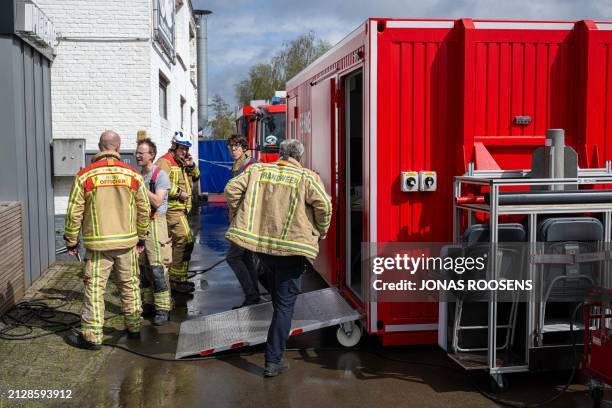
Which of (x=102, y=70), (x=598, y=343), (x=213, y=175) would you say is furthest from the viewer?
(x=213, y=175)

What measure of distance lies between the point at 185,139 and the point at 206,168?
16379mm

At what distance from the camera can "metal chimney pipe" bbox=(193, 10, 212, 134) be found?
29.7 meters

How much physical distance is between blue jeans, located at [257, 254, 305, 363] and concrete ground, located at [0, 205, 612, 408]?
0.26 m

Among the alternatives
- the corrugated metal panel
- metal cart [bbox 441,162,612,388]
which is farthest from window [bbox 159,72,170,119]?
metal cart [bbox 441,162,612,388]

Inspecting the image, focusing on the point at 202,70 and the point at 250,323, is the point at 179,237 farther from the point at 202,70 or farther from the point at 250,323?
the point at 202,70

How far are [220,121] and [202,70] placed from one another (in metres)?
18.2

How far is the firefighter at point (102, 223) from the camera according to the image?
5.68m

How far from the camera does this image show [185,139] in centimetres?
762

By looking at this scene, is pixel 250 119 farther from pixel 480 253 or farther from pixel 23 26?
pixel 480 253

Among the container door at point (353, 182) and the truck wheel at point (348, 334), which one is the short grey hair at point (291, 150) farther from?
the truck wheel at point (348, 334)

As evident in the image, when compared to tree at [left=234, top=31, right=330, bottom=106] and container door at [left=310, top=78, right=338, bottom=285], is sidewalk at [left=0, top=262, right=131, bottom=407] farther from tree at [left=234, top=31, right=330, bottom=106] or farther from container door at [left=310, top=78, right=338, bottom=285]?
tree at [left=234, top=31, right=330, bottom=106]

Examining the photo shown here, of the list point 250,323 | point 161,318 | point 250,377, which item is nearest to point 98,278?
point 161,318

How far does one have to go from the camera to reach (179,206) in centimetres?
770

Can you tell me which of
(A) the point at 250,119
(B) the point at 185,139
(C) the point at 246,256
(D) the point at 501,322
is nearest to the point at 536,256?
(D) the point at 501,322
